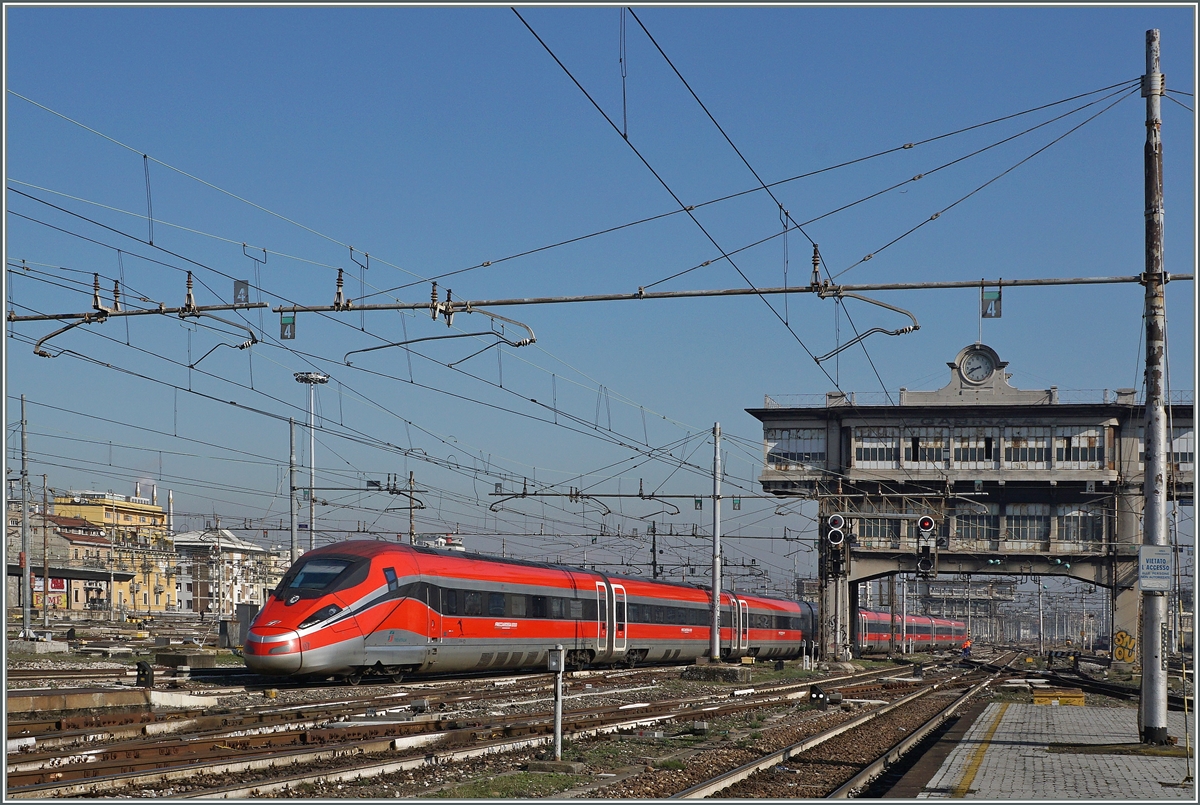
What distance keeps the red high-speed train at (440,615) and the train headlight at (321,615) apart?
0.02 m

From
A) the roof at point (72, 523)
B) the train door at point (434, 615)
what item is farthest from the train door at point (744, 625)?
the roof at point (72, 523)

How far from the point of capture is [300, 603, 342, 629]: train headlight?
25.7 m

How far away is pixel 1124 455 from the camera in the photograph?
67250mm

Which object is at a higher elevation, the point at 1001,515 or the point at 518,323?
the point at 518,323

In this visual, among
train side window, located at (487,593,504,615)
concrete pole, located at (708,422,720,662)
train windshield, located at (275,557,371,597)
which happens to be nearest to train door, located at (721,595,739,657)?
concrete pole, located at (708,422,720,662)

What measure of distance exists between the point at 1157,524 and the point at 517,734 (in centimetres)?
1012

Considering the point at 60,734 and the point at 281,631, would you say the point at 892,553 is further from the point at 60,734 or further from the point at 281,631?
the point at 60,734

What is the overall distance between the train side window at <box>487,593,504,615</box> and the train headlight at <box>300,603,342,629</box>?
6171 millimetres

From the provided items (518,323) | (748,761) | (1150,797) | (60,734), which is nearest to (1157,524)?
(1150,797)

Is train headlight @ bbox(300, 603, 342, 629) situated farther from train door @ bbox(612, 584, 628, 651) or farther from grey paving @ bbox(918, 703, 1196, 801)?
train door @ bbox(612, 584, 628, 651)

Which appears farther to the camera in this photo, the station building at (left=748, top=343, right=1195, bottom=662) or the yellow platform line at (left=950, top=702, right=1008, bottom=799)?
the station building at (left=748, top=343, right=1195, bottom=662)

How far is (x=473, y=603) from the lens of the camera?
3097 cm

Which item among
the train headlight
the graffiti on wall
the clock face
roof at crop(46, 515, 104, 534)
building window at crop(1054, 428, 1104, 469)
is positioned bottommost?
the graffiti on wall

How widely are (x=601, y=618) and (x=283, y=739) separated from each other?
76.8 feet
